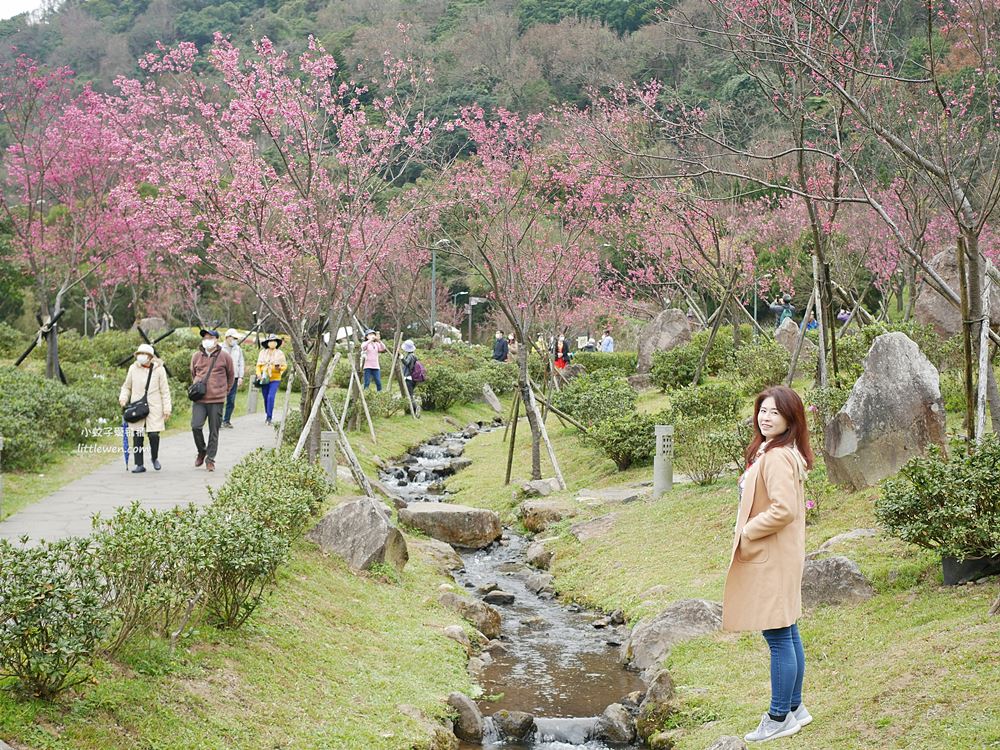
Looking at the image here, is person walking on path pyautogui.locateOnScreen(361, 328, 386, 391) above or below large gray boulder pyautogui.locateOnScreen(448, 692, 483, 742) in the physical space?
above

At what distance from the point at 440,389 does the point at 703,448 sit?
14089 mm

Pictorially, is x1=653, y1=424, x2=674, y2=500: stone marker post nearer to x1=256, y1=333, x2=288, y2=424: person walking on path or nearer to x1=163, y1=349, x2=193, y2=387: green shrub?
x1=256, y1=333, x2=288, y2=424: person walking on path

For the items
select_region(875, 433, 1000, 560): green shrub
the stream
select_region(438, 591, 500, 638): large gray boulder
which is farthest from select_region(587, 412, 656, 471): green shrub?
select_region(875, 433, 1000, 560): green shrub

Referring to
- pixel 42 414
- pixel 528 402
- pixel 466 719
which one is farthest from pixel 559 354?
pixel 466 719

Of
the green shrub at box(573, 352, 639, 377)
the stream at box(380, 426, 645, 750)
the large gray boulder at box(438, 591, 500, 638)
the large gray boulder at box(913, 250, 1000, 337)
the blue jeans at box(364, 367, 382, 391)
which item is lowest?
the stream at box(380, 426, 645, 750)

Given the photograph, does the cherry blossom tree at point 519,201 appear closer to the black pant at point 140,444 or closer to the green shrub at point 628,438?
the green shrub at point 628,438

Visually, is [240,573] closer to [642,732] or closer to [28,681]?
[28,681]

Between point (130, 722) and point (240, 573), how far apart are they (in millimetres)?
1781

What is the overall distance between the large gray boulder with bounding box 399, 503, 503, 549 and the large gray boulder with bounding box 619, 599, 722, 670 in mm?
5112

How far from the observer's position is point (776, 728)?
5.87 metres

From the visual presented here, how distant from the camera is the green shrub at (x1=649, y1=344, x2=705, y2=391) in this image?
74.6 feet

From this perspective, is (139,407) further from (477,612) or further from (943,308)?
(943,308)

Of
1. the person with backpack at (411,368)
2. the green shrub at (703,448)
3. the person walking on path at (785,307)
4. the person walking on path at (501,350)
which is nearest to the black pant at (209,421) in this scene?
the green shrub at (703,448)

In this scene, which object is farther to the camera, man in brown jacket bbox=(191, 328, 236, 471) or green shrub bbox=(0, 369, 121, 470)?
man in brown jacket bbox=(191, 328, 236, 471)
